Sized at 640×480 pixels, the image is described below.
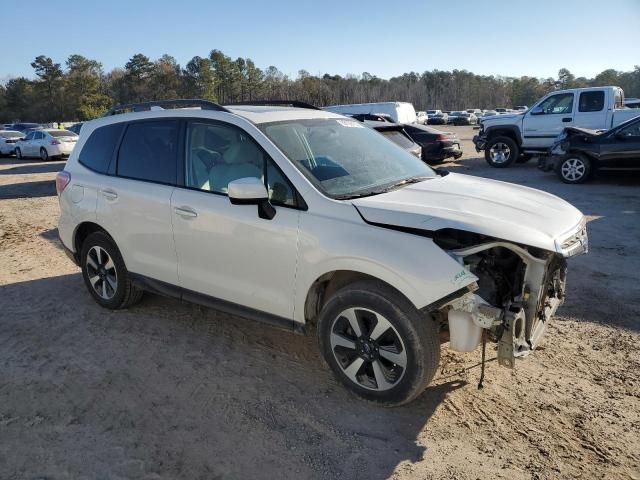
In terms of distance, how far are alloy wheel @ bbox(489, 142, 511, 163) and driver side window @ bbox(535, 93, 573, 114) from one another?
1377mm

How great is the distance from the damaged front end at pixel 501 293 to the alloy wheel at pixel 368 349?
0.35 metres

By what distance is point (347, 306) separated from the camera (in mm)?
3107

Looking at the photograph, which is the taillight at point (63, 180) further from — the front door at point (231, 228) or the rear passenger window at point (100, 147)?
the front door at point (231, 228)

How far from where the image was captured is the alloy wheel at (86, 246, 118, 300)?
4680mm

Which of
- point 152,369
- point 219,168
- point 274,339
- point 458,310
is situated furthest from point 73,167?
point 458,310

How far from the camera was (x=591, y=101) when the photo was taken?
13.7 m

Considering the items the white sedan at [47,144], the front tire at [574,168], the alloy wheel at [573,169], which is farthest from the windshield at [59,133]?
the alloy wheel at [573,169]

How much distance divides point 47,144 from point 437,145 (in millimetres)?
16884

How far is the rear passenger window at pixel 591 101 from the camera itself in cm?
1365

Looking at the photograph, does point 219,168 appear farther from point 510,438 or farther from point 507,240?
point 510,438

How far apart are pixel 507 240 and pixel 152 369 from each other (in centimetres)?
270

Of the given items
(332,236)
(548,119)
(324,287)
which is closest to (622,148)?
(548,119)

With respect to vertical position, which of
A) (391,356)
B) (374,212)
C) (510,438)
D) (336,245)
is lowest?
(510,438)

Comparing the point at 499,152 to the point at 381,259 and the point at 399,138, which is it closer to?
the point at 399,138
